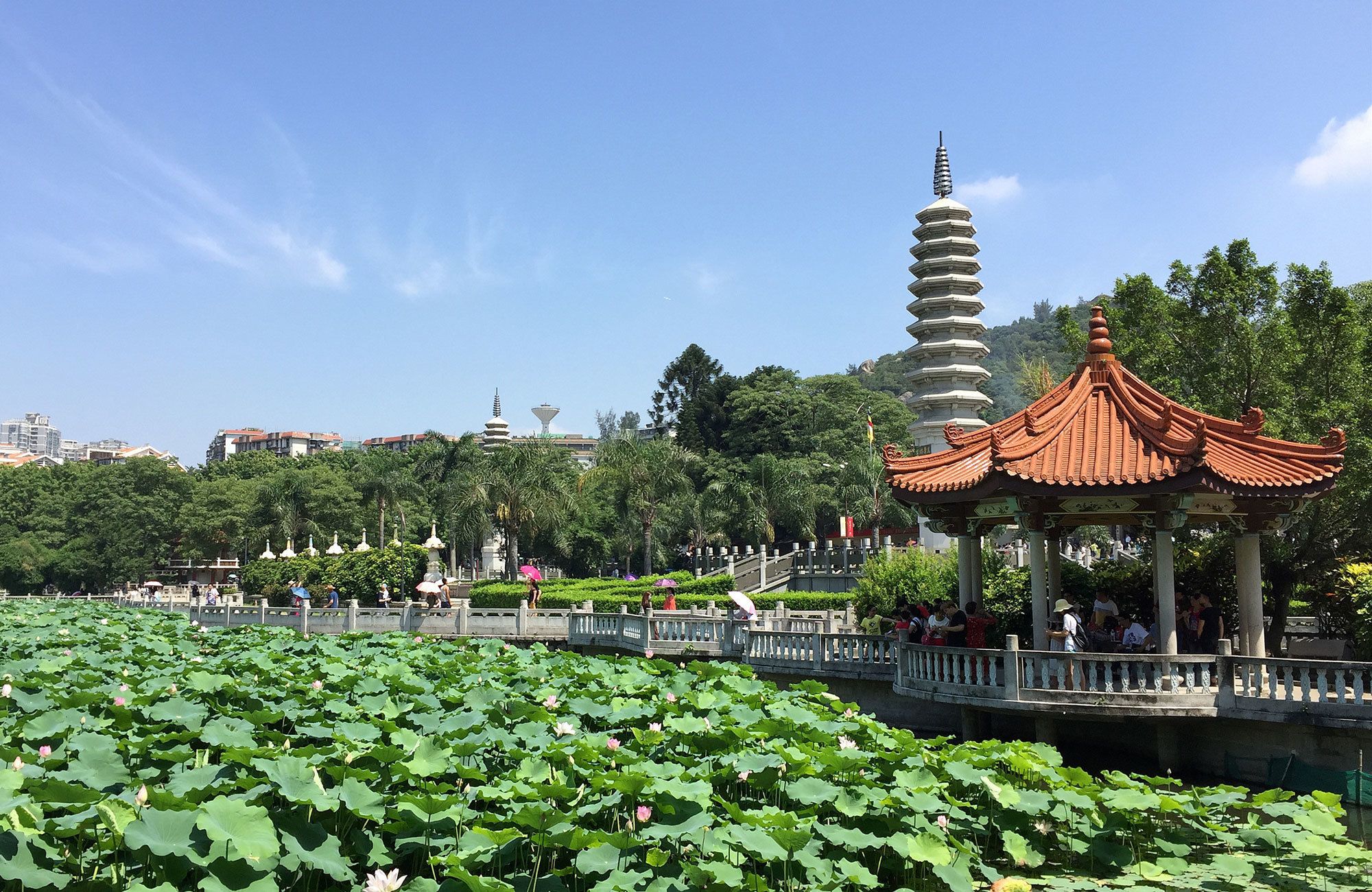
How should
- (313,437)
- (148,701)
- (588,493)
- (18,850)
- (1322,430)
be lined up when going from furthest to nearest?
(313,437) < (588,493) < (1322,430) < (148,701) < (18,850)

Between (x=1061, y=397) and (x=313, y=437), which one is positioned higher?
(x=313, y=437)

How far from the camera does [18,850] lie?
228 inches

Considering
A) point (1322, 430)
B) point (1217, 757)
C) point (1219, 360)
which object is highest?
point (1219, 360)

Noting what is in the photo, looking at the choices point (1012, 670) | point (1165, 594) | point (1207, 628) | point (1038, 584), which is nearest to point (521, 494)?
point (1038, 584)

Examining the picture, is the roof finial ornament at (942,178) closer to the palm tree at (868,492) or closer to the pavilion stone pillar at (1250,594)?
the palm tree at (868,492)

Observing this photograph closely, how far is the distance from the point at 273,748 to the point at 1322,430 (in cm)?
1969

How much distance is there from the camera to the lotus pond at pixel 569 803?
6.21 meters

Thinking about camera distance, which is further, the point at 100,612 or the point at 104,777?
the point at 100,612

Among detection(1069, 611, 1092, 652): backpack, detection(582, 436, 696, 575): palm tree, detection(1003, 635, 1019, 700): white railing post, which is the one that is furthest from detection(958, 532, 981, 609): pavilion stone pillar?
detection(582, 436, 696, 575): palm tree

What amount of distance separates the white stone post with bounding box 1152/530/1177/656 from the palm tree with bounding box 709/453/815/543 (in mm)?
39679

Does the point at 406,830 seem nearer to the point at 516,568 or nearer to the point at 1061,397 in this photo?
the point at 1061,397

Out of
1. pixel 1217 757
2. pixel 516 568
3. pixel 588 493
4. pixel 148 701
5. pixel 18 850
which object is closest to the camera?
pixel 18 850

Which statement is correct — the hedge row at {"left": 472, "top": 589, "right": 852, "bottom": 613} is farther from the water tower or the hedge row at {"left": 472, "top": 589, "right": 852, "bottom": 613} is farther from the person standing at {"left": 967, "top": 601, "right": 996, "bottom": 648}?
the water tower

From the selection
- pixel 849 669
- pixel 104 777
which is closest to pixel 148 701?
pixel 104 777
